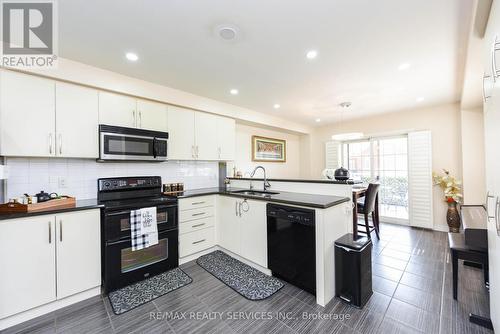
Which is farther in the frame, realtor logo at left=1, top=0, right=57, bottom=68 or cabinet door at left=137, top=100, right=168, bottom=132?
cabinet door at left=137, top=100, right=168, bottom=132

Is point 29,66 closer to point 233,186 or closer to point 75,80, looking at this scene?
point 75,80

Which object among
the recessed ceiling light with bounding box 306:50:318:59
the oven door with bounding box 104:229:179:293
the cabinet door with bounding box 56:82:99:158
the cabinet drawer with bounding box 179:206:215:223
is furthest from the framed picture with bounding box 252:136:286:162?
the cabinet door with bounding box 56:82:99:158

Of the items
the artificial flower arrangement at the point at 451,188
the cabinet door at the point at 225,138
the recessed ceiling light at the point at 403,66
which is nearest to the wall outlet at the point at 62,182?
the cabinet door at the point at 225,138

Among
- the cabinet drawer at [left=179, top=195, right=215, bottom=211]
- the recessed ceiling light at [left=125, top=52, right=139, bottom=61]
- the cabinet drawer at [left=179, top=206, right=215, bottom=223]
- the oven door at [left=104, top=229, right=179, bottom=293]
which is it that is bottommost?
the oven door at [left=104, top=229, right=179, bottom=293]

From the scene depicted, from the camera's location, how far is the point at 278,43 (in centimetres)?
195

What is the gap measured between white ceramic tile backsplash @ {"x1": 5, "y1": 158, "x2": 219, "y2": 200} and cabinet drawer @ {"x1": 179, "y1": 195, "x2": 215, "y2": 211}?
667mm

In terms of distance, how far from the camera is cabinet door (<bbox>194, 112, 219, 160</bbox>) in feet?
10.7

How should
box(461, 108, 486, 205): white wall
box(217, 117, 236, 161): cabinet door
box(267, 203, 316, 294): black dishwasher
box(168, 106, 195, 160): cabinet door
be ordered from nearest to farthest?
box(267, 203, 316, 294): black dishwasher < box(168, 106, 195, 160): cabinet door < box(461, 108, 486, 205): white wall < box(217, 117, 236, 161): cabinet door

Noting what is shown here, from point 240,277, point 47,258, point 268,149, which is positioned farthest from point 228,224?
point 268,149

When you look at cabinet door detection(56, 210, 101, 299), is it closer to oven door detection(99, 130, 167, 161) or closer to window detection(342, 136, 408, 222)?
oven door detection(99, 130, 167, 161)

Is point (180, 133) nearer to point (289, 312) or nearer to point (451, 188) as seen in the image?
point (289, 312)

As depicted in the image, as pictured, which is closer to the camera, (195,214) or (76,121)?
(76,121)

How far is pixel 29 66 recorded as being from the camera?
6.49 ft

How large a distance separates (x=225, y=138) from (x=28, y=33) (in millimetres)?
2485
